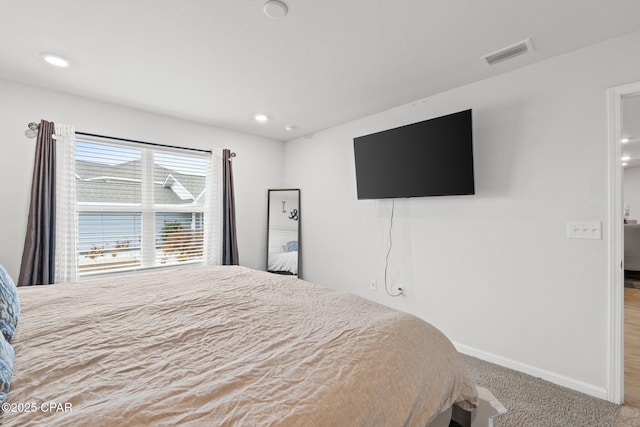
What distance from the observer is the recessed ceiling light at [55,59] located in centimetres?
202

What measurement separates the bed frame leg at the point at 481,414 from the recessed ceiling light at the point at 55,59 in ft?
10.9

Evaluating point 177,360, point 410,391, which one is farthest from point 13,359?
point 410,391

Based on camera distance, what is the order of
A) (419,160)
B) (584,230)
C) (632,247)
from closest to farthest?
(584,230) → (419,160) → (632,247)

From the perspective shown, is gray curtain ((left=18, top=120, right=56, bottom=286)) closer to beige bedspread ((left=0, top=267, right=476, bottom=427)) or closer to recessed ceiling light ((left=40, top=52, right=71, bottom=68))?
recessed ceiling light ((left=40, top=52, right=71, bottom=68))

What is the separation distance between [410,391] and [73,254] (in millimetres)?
3110

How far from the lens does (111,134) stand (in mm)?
2924

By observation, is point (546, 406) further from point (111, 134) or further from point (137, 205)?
point (111, 134)

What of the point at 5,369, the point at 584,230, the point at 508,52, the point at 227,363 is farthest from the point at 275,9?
the point at 584,230

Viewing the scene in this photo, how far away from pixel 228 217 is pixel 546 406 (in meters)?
3.42

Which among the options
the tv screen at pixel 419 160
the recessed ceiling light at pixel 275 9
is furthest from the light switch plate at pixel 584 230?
the recessed ceiling light at pixel 275 9

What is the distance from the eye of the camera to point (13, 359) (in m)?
0.94

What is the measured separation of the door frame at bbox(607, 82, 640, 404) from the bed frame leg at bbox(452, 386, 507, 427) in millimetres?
1159

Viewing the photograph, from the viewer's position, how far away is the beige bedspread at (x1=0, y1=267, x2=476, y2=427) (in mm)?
748

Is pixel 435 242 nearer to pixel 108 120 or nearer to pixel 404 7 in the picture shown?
pixel 404 7
